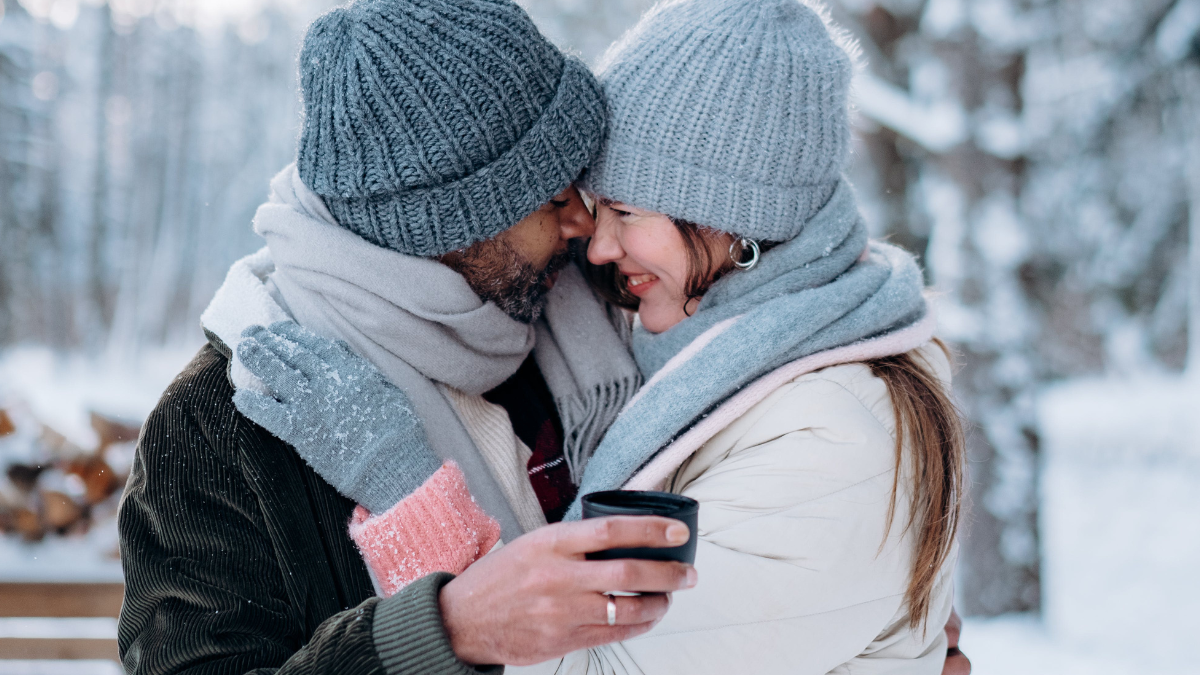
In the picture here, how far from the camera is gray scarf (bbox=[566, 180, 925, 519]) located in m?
1.38

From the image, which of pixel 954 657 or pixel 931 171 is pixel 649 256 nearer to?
pixel 954 657

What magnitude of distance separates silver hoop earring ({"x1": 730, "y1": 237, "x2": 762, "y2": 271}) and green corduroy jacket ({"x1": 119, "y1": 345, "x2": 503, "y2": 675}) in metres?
0.82

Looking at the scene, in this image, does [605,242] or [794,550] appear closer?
[794,550]

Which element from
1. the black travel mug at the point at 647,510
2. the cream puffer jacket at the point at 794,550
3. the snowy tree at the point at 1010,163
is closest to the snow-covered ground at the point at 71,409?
the cream puffer jacket at the point at 794,550

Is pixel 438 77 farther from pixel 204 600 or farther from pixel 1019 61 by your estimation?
pixel 1019 61

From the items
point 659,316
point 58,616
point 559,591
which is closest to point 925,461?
point 659,316

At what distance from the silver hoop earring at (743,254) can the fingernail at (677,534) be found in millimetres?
765

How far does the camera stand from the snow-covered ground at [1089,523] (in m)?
4.07

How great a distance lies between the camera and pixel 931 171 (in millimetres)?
4227

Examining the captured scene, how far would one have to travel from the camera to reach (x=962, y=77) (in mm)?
4031

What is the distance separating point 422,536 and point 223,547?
29 cm

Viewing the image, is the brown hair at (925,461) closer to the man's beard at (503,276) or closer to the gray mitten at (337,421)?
the man's beard at (503,276)

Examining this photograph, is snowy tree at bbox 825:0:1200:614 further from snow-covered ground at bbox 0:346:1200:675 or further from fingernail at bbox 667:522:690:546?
fingernail at bbox 667:522:690:546

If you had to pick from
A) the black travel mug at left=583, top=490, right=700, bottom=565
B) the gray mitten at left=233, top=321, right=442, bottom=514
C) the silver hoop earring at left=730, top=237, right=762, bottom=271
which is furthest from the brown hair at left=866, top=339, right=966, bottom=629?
the gray mitten at left=233, top=321, right=442, bottom=514
